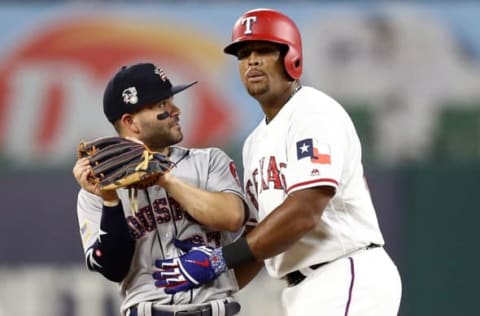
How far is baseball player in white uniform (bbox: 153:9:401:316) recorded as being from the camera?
10.0 feet

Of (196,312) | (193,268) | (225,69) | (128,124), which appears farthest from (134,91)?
(225,69)

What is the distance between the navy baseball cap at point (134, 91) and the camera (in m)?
3.22

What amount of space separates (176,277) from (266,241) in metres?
0.27

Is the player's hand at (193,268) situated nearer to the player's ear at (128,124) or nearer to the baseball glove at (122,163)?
the baseball glove at (122,163)

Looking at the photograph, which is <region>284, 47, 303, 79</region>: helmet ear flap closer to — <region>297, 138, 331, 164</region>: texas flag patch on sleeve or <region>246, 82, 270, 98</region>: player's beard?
<region>246, 82, 270, 98</region>: player's beard

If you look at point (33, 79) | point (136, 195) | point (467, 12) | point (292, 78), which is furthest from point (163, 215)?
point (467, 12)

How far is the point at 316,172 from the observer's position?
3049mm

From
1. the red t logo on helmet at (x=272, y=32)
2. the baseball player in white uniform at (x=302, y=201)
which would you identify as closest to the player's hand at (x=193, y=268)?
the baseball player in white uniform at (x=302, y=201)

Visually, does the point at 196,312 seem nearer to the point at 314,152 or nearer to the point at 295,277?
the point at 295,277

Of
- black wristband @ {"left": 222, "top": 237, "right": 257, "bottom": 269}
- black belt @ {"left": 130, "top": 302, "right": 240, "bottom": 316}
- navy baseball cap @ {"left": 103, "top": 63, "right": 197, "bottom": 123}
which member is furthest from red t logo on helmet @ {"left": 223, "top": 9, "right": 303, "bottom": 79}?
black belt @ {"left": 130, "top": 302, "right": 240, "bottom": 316}

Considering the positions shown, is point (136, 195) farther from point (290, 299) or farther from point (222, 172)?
point (290, 299)

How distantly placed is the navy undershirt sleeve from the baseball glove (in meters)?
0.10

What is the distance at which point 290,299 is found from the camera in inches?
129

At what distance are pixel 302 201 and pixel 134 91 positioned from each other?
588 millimetres
